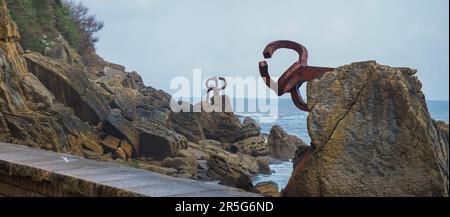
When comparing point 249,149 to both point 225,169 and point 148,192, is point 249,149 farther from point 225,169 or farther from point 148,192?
point 148,192

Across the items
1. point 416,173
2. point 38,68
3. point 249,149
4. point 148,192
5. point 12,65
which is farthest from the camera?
point 249,149

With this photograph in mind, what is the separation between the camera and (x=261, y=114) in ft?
129

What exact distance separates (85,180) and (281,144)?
2533 centimetres

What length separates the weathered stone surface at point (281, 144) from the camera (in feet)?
92.9

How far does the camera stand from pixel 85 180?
3.93 meters

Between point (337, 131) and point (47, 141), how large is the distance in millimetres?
12995

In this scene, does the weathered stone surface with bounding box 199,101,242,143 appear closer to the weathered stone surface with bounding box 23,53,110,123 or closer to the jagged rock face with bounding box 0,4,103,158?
the weathered stone surface with bounding box 23,53,110,123

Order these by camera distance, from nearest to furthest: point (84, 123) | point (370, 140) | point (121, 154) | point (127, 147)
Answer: point (370, 140) < point (121, 154) < point (84, 123) < point (127, 147)

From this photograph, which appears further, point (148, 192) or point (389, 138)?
point (389, 138)

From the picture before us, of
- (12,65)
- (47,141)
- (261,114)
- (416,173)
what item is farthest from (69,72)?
(416,173)

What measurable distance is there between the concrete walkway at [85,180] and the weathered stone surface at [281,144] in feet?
77.6

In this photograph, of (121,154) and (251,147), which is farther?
(251,147)

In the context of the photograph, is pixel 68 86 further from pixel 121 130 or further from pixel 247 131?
pixel 247 131

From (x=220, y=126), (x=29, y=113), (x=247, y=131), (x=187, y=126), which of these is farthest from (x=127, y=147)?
(x=220, y=126)
